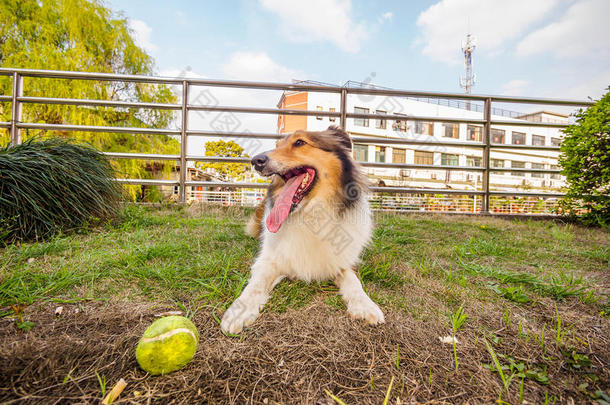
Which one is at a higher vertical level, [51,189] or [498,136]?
[498,136]

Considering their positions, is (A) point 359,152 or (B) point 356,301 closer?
(B) point 356,301

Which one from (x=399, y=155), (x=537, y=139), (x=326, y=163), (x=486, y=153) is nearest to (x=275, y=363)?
(x=326, y=163)

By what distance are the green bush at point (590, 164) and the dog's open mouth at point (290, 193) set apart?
471cm

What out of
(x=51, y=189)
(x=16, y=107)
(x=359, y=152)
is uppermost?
(x=359, y=152)

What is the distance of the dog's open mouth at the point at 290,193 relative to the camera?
1.67 meters

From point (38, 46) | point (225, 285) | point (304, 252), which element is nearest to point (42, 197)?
point (225, 285)

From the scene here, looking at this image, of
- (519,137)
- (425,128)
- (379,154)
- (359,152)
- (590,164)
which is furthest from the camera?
(519,137)

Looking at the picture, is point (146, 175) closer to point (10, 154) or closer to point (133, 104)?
point (133, 104)

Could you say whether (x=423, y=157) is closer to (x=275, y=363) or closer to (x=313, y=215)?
(x=313, y=215)

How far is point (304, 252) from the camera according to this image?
5.43ft

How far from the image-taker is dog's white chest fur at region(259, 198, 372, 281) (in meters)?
1.64

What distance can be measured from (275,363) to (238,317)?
0.31 metres

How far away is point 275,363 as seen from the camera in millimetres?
889

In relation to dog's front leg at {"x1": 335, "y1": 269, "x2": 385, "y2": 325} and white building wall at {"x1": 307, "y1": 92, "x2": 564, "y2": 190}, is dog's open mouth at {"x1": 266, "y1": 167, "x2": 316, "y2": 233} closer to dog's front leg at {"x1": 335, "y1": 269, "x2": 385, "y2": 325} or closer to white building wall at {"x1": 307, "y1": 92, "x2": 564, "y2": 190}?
dog's front leg at {"x1": 335, "y1": 269, "x2": 385, "y2": 325}
